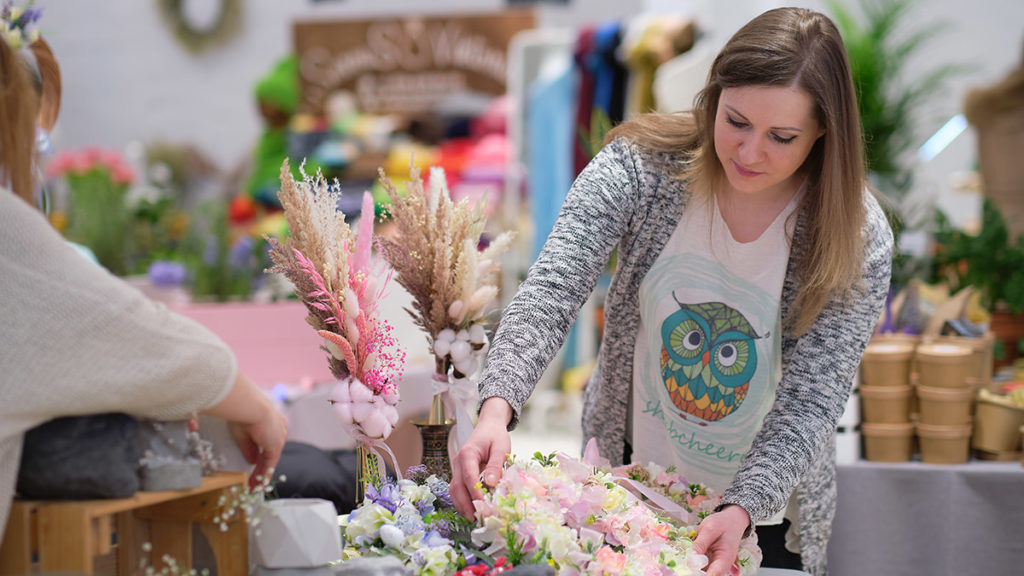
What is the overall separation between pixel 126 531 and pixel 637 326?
0.92 m

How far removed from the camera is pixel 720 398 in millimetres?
1569

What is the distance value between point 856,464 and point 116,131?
8089 mm

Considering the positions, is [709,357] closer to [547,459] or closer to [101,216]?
[547,459]

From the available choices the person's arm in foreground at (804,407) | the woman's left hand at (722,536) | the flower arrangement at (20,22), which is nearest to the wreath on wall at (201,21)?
the flower arrangement at (20,22)

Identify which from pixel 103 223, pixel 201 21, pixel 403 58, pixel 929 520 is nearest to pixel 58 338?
pixel 929 520

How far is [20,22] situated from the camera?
166cm

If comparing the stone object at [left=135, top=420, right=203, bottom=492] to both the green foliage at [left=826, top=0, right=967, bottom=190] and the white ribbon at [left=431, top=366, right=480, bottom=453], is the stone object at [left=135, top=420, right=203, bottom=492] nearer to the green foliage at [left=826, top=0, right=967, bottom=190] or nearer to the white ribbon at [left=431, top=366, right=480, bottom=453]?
the white ribbon at [left=431, top=366, right=480, bottom=453]

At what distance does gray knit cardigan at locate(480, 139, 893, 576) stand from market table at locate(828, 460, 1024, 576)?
16.8 inches

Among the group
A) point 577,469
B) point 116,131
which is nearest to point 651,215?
point 577,469

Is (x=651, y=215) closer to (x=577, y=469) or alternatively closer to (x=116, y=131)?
(x=577, y=469)

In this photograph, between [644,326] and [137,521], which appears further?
[644,326]

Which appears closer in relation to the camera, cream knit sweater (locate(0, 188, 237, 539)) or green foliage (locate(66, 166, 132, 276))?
cream knit sweater (locate(0, 188, 237, 539))

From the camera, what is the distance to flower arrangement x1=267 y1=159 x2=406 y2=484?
1.29m

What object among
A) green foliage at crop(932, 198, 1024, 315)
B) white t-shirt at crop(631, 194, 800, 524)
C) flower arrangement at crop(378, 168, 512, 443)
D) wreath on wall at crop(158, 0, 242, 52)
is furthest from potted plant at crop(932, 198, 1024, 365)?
wreath on wall at crop(158, 0, 242, 52)
